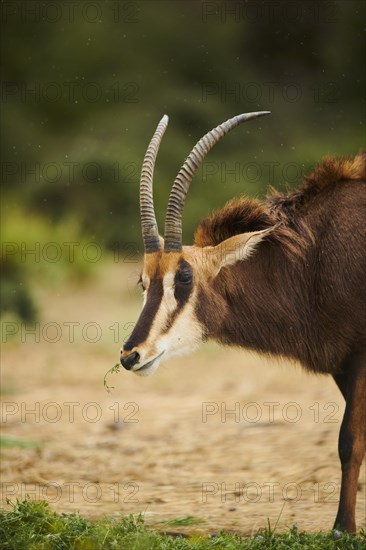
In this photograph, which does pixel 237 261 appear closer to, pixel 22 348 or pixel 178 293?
pixel 178 293

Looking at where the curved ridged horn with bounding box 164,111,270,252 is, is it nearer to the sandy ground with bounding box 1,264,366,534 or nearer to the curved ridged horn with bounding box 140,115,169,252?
the curved ridged horn with bounding box 140,115,169,252

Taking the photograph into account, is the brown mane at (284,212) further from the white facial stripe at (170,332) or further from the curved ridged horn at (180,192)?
the white facial stripe at (170,332)

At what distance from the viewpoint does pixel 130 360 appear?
18.5 ft

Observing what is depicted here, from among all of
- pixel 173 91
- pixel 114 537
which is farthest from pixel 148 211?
pixel 173 91

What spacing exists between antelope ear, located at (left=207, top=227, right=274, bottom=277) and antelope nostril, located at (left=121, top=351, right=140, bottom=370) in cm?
79

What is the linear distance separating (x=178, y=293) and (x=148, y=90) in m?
8.34

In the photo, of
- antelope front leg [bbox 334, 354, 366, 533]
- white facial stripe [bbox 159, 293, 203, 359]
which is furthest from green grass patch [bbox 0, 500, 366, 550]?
white facial stripe [bbox 159, 293, 203, 359]

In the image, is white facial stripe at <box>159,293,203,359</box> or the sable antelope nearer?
white facial stripe at <box>159,293,203,359</box>

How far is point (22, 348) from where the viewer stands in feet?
40.8

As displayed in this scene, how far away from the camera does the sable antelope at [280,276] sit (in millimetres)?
6023

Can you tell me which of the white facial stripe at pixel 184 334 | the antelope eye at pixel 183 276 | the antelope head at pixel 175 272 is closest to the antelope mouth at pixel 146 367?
the antelope head at pixel 175 272

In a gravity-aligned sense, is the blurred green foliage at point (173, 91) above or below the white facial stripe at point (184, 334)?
above

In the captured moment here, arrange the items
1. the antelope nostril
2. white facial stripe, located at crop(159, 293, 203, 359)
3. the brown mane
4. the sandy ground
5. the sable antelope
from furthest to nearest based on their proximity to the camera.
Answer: the sandy ground, the brown mane, the sable antelope, white facial stripe, located at crop(159, 293, 203, 359), the antelope nostril

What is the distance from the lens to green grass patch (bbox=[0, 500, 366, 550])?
5293 mm
